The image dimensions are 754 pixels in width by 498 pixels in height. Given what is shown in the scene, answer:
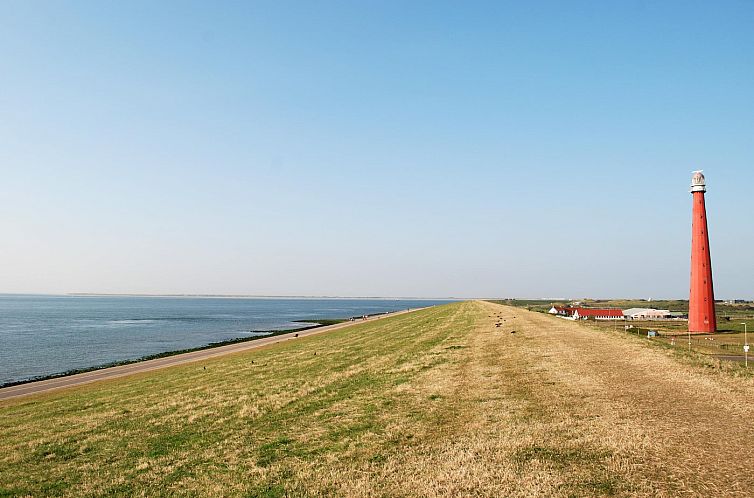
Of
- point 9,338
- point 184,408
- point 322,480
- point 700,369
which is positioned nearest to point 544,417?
point 322,480

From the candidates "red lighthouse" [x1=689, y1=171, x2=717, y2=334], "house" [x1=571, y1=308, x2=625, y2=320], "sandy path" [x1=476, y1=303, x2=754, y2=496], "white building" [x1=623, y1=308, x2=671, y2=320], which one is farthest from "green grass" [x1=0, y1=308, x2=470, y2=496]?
"white building" [x1=623, y1=308, x2=671, y2=320]

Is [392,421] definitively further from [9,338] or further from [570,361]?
[9,338]

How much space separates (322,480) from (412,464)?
2.17 meters

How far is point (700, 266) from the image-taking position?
61.3 m

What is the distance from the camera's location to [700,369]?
1900 centimetres

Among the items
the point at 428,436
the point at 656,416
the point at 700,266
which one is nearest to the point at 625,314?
the point at 700,266

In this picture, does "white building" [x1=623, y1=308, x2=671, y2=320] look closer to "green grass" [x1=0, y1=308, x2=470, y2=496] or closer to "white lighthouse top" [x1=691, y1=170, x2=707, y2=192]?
"white lighthouse top" [x1=691, y1=170, x2=707, y2=192]

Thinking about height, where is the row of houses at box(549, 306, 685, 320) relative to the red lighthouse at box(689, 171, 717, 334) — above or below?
below

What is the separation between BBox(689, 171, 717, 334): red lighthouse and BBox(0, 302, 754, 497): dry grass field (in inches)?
1825

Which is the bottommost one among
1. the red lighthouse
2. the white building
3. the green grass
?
the white building

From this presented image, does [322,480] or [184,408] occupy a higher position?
[322,480]

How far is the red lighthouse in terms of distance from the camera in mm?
61094

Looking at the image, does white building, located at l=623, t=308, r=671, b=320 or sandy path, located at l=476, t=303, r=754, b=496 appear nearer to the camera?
sandy path, located at l=476, t=303, r=754, b=496

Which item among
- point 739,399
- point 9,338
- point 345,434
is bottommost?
point 9,338
